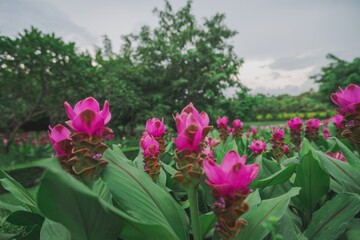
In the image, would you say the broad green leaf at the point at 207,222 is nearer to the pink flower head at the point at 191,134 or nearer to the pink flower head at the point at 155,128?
the pink flower head at the point at 191,134

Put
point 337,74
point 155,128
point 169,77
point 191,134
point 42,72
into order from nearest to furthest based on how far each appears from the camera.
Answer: point 191,134, point 155,128, point 42,72, point 169,77, point 337,74

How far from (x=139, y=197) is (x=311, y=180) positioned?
87cm

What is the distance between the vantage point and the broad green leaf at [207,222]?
1.18m

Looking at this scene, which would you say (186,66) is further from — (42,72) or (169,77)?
(42,72)

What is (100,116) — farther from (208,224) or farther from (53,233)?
(208,224)

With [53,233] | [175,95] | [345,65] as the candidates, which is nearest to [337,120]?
[53,233]

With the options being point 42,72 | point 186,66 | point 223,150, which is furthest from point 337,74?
point 223,150

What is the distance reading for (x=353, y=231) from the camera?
1130mm

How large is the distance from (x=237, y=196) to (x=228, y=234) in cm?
13

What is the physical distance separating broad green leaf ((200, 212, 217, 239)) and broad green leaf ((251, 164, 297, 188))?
328 mm

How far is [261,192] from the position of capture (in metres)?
1.54

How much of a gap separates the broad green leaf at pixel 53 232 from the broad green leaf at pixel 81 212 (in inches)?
8.4

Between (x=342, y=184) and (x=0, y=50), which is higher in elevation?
(x=0, y=50)

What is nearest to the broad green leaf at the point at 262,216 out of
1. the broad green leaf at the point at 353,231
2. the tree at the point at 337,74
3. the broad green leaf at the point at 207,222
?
the broad green leaf at the point at 207,222
